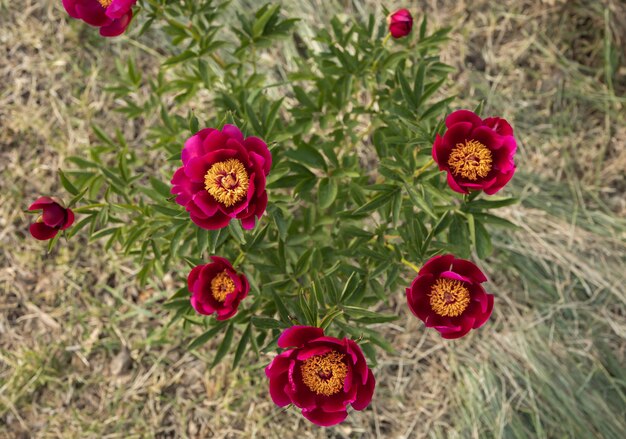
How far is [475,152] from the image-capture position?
1373 mm

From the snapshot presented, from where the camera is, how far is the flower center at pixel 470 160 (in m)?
1.36

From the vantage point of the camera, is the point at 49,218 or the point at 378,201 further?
the point at 378,201

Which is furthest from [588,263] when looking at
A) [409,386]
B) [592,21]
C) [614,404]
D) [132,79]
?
[132,79]

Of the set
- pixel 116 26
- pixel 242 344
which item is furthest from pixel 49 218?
pixel 242 344

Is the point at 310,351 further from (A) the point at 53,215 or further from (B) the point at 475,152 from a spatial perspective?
(A) the point at 53,215

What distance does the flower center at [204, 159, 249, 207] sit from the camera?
51.6 inches

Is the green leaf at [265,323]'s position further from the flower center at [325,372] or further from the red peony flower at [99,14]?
the red peony flower at [99,14]

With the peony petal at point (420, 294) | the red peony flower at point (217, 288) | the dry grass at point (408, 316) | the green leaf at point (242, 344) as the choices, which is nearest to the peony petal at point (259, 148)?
the red peony flower at point (217, 288)

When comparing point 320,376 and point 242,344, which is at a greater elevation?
point 320,376

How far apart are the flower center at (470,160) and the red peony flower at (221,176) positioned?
0.44 metres

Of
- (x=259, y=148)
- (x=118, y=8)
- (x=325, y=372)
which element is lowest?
(x=325, y=372)

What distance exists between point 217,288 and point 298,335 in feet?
1.21

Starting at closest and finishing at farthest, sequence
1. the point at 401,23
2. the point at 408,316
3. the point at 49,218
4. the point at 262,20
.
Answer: the point at 49,218
the point at 401,23
the point at 262,20
the point at 408,316

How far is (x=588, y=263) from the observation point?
8.84 ft
